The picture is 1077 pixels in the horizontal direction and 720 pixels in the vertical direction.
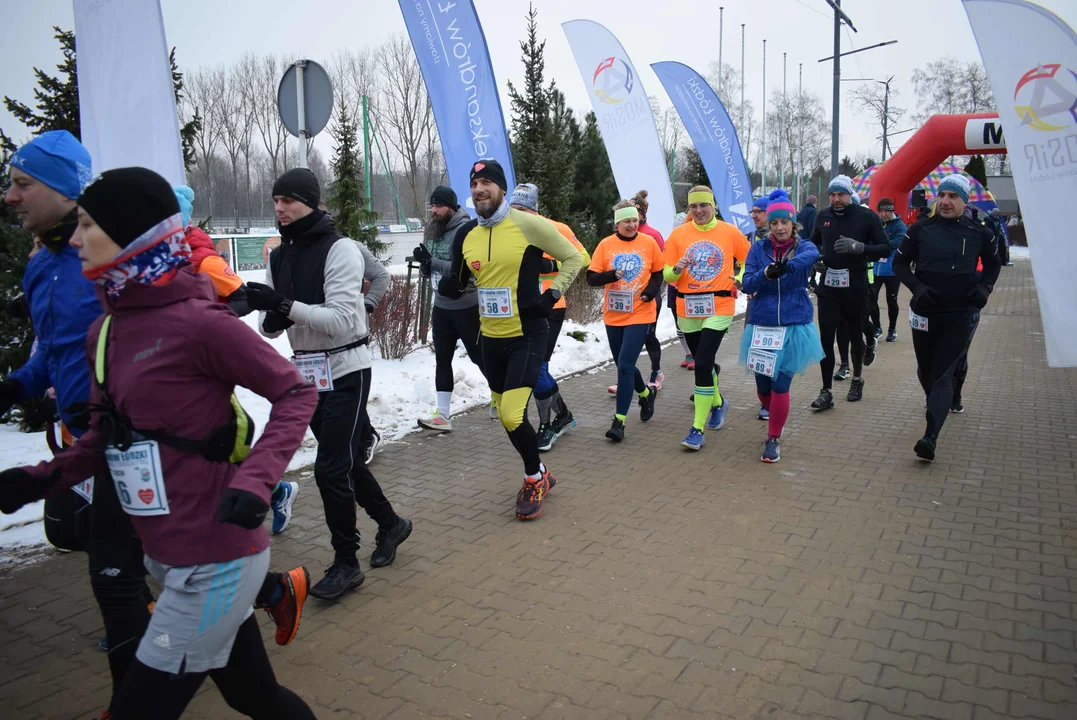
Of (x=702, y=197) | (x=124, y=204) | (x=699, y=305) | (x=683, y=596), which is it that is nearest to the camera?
(x=124, y=204)

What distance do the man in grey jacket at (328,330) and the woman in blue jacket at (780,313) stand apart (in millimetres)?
3483

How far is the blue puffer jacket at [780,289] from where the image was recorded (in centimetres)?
624

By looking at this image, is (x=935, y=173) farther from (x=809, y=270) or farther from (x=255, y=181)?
(x=255, y=181)

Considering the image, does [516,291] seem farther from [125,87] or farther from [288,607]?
[125,87]

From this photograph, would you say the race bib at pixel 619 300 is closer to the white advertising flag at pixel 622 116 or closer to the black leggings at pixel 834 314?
the black leggings at pixel 834 314

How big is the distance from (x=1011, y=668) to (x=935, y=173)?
2620 centimetres

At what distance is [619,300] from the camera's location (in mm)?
7016

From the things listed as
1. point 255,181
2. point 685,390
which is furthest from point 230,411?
point 255,181

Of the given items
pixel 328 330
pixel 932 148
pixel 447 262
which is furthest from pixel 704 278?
pixel 932 148

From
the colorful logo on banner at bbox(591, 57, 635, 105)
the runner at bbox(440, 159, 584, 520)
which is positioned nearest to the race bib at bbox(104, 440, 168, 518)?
the runner at bbox(440, 159, 584, 520)

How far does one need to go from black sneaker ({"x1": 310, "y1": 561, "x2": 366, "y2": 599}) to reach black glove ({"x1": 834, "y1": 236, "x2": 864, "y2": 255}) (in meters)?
5.66

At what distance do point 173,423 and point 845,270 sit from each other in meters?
7.28

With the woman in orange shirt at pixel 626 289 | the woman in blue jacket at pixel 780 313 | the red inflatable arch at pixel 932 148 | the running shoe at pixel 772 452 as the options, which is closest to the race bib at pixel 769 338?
the woman in blue jacket at pixel 780 313

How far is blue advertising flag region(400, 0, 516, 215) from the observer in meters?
9.06
